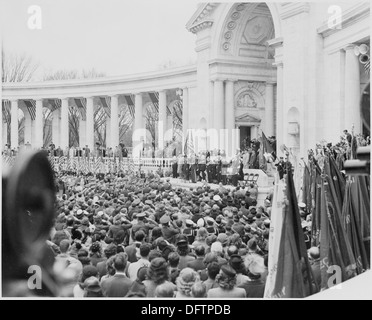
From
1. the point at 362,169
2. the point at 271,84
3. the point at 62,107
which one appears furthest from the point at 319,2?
the point at 362,169

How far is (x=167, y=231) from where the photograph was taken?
714cm

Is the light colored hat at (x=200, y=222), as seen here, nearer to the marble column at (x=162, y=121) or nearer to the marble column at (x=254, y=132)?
the marble column at (x=162, y=121)

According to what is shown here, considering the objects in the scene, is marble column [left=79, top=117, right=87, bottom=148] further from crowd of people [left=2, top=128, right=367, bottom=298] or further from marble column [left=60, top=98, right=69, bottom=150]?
crowd of people [left=2, top=128, right=367, bottom=298]

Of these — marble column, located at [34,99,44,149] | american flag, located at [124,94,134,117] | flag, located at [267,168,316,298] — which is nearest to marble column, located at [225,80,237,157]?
american flag, located at [124,94,134,117]

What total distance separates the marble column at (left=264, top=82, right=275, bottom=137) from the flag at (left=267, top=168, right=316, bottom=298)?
143 inches

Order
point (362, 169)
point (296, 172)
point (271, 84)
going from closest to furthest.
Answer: point (362, 169), point (296, 172), point (271, 84)

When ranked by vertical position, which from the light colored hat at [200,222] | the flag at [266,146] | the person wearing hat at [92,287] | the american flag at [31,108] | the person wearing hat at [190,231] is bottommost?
the person wearing hat at [92,287]

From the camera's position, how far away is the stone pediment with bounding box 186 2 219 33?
7.96 metres

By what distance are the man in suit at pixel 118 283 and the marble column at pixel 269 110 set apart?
171 inches

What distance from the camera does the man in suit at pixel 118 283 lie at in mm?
5732

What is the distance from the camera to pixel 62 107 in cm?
978

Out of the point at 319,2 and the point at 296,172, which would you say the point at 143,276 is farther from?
the point at 319,2

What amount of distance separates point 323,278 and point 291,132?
3755mm

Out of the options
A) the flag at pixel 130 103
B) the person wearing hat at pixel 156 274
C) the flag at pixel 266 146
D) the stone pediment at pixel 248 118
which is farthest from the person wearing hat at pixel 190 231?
the stone pediment at pixel 248 118
